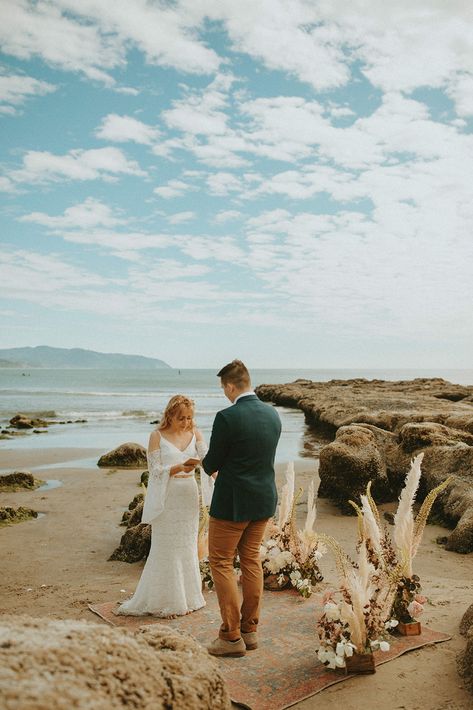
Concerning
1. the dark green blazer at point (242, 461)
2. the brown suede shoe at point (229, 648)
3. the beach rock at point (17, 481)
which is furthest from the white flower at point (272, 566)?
the beach rock at point (17, 481)

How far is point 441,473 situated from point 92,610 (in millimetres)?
7520

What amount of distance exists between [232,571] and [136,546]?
4285 millimetres

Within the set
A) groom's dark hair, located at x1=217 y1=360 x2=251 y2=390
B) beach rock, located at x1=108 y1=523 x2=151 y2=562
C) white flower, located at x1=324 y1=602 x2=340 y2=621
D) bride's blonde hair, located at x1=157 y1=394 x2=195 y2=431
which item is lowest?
beach rock, located at x1=108 y1=523 x2=151 y2=562

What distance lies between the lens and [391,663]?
17.0ft

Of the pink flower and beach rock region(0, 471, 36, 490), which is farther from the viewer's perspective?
beach rock region(0, 471, 36, 490)

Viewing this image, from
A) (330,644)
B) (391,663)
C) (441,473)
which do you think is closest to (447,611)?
(391,663)

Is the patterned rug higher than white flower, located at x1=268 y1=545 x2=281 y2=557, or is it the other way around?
white flower, located at x1=268 y1=545 x2=281 y2=557

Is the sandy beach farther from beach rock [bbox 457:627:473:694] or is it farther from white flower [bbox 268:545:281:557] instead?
white flower [bbox 268:545:281:557]

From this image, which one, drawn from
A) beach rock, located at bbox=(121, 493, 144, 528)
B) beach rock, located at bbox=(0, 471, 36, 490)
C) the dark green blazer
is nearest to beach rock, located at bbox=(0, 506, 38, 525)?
beach rock, located at bbox=(121, 493, 144, 528)

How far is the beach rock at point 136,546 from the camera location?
9.33 metres

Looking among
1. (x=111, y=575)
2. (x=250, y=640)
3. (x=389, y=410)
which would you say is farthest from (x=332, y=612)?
(x=389, y=410)

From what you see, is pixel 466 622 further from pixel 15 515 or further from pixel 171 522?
pixel 15 515

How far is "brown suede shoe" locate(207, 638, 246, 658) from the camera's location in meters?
5.36

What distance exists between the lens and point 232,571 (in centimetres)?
551
